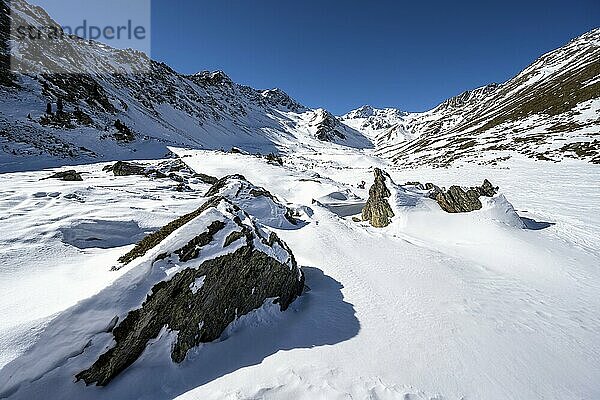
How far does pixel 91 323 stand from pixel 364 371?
461 cm

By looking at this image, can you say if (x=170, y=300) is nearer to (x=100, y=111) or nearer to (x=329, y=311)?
(x=329, y=311)

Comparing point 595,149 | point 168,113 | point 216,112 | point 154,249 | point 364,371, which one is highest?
point 216,112

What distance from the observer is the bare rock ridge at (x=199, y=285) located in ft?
14.5

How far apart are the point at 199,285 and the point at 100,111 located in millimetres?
41053

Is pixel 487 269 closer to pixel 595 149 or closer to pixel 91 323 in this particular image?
pixel 91 323

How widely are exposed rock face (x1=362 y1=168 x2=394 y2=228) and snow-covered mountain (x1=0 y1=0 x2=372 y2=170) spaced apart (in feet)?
74.3

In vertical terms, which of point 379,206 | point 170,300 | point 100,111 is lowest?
point 170,300

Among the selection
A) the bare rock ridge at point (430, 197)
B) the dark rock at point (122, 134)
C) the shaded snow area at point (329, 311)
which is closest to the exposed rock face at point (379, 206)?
the bare rock ridge at point (430, 197)

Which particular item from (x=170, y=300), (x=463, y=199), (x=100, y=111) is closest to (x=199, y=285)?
(x=170, y=300)

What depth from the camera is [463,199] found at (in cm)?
1557

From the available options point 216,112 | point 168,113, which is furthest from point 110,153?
point 216,112

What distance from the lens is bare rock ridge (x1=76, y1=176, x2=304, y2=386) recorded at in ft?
14.5

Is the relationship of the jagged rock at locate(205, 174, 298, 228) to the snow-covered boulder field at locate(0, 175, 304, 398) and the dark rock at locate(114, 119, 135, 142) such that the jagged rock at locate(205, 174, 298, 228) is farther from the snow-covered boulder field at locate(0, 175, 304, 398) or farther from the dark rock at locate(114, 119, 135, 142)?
the dark rock at locate(114, 119, 135, 142)

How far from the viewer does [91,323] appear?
4117 mm
